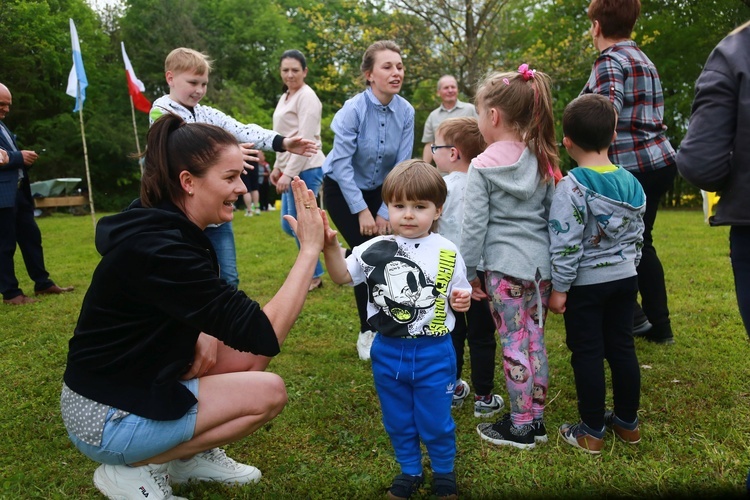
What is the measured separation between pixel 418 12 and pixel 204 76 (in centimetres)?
1297

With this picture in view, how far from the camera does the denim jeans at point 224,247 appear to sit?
3.89 m

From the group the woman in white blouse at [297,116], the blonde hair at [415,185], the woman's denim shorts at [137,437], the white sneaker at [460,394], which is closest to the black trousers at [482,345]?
the white sneaker at [460,394]

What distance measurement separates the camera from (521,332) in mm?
2844

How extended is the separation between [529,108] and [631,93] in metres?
1.26

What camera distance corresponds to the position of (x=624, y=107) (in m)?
3.64

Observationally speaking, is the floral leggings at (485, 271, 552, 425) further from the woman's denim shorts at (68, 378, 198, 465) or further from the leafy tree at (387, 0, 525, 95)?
the leafy tree at (387, 0, 525, 95)

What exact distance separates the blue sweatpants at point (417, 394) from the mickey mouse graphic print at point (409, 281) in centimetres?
7

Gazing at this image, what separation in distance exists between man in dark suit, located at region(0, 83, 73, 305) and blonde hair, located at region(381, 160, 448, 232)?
4736mm

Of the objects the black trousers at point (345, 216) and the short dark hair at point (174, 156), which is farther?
the black trousers at point (345, 216)

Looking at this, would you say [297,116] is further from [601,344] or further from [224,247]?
[601,344]

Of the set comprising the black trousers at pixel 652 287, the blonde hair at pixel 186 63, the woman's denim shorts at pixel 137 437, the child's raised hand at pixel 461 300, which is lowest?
the woman's denim shorts at pixel 137 437

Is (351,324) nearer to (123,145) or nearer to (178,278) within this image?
(178,278)

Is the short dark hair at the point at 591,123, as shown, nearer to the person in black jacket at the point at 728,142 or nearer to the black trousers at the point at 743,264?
the person in black jacket at the point at 728,142

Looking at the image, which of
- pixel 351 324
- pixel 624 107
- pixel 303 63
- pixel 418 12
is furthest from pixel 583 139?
pixel 418 12
